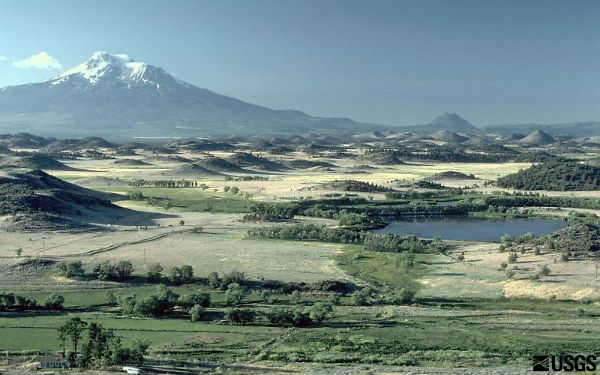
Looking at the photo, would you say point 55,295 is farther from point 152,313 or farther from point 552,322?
point 552,322

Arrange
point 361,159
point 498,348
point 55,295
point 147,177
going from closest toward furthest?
point 498,348 < point 55,295 < point 147,177 < point 361,159

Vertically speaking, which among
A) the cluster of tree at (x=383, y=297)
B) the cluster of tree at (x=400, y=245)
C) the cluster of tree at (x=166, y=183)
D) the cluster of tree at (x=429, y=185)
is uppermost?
the cluster of tree at (x=429, y=185)

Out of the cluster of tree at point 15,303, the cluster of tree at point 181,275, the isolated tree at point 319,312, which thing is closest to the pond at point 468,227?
the cluster of tree at point 181,275

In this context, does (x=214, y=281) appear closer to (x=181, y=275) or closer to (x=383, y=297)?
(x=181, y=275)

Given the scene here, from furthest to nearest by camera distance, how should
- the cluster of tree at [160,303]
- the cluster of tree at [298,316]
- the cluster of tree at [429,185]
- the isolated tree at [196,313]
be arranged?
the cluster of tree at [429,185], the cluster of tree at [160,303], the isolated tree at [196,313], the cluster of tree at [298,316]

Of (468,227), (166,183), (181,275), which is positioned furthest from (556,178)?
(181,275)

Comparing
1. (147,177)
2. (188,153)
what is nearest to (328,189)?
(147,177)

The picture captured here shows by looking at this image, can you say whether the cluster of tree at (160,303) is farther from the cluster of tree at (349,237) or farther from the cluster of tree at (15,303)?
the cluster of tree at (349,237)
